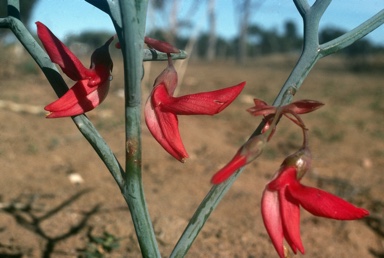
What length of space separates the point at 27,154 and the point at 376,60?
18022 millimetres

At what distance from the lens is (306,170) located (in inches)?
28.2

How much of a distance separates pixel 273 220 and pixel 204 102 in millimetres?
168

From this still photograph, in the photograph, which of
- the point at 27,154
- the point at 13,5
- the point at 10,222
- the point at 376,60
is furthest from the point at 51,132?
the point at 376,60

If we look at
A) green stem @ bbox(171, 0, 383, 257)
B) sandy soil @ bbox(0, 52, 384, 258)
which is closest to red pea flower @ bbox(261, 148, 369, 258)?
green stem @ bbox(171, 0, 383, 257)

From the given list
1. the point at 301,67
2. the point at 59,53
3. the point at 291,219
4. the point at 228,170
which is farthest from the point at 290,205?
the point at 59,53

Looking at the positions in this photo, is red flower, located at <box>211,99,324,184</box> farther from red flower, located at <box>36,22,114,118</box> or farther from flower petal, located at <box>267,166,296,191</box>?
red flower, located at <box>36,22,114,118</box>

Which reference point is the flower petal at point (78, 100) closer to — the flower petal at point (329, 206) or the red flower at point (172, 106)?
the red flower at point (172, 106)

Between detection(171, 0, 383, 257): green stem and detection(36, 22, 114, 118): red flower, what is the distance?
0.22 metres

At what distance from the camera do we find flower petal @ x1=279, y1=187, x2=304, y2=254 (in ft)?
2.19

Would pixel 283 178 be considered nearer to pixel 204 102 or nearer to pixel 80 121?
pixel 204 102

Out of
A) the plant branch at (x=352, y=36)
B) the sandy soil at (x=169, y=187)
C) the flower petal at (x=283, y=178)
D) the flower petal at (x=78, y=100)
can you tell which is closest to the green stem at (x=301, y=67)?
the plant branch at (x=352, y=36)

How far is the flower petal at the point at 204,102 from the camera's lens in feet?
2.18

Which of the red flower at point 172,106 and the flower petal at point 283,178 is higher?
the red flower at point 172,106

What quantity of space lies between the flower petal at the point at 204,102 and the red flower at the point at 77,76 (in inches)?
4.1
